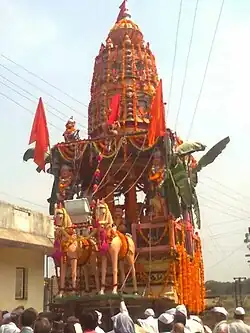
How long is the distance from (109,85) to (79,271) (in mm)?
6214

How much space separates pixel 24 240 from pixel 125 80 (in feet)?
20.2

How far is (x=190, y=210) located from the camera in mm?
15688

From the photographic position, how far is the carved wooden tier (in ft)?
55.9

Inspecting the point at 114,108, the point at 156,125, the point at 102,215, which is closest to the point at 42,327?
the point at 102,215

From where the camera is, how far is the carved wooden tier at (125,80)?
1703 centimetres

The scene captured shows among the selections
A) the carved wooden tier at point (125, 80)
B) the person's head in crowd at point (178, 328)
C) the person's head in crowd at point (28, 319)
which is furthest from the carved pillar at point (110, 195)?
the person's head in crowd at point (178, 328)

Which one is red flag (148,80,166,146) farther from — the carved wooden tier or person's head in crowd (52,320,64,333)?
person's head in crowd (52,320,64,333)

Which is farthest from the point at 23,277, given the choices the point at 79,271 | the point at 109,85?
the point at 109,85

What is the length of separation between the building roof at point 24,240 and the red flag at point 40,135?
2192mm

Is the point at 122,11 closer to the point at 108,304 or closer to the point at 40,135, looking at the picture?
the point at 40,135

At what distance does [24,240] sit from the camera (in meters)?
14.0

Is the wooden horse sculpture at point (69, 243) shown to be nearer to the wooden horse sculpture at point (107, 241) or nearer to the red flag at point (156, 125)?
the wooden horse sculpture at point (107, 241)

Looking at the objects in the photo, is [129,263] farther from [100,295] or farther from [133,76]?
[133,76]

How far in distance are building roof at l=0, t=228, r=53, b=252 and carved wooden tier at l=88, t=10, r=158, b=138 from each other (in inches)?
157
